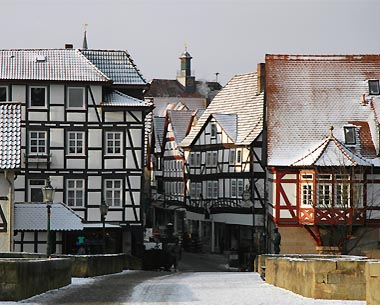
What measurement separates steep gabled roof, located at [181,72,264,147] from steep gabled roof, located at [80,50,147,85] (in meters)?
11.6

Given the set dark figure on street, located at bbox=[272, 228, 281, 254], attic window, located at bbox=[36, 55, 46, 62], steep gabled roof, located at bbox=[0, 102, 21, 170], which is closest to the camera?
steep gabled roof, located at bbox=[0, 102, 21, 170]

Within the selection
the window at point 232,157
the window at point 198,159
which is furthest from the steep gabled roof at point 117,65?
the window at point 198,159

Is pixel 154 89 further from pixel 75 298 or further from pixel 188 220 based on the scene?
pixel 75 298

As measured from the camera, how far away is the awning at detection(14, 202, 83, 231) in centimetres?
4506

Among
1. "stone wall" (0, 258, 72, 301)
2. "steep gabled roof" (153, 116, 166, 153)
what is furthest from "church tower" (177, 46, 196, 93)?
"stone wall" (0, 258, 72, 301)

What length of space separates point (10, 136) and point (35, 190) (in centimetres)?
1274

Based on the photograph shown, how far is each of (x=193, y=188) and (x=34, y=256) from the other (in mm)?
43823

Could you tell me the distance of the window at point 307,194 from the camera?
1955 inches

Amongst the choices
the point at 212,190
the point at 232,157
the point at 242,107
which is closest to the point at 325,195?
the point at 232,157

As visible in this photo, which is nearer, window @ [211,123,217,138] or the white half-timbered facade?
the white half-timbered facade

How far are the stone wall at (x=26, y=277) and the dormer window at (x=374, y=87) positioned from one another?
103 feet

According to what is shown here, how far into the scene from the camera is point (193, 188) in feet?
242

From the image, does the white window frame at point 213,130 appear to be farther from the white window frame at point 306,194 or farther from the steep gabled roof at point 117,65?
the white window frame at point 306,194

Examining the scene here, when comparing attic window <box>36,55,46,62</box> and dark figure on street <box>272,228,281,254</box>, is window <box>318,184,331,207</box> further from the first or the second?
Answer: attic window <box>36,55,46,62</box>
